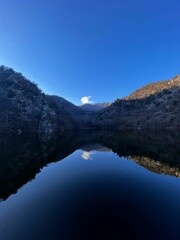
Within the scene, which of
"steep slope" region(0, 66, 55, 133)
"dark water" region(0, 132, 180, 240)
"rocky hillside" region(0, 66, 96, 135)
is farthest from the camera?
"steep slope" region(0, 66, 55, 133)

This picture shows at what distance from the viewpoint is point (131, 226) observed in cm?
1202

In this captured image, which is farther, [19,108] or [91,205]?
[19,108]

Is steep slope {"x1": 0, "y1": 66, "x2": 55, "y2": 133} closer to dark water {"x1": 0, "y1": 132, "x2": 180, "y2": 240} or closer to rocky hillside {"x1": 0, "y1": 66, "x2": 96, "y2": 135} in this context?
rocky hillside {"x1": 0, "y1": 66, "x2": 96, "y2": 135}

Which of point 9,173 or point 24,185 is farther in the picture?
point 9,173

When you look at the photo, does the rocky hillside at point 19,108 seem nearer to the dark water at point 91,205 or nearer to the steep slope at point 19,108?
the steep slope at point 19,108

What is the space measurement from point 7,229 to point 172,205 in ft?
42.0

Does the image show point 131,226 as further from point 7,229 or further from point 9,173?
point 9,173

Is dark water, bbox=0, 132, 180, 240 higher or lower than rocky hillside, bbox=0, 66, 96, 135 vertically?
lower

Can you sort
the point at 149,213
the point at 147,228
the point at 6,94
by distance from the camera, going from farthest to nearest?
the point at 6,94
the point at 149,213
the point at 147,228

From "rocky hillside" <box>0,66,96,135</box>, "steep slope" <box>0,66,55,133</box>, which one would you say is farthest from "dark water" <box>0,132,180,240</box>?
"steep slope" <box>0,66,55,133</box>

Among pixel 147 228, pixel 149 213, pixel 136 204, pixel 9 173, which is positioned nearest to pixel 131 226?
pixel 147 228

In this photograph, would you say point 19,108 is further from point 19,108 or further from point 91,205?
point 91,205

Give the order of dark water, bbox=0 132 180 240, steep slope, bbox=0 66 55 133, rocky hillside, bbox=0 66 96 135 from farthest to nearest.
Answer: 1. steep slope, bbox=0 66 55 133
2. rocky hillside, bbox=0 66 96 135
3. dark water, bbox=0 132 180 240

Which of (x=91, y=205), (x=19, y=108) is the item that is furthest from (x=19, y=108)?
(x=91, y=205)
